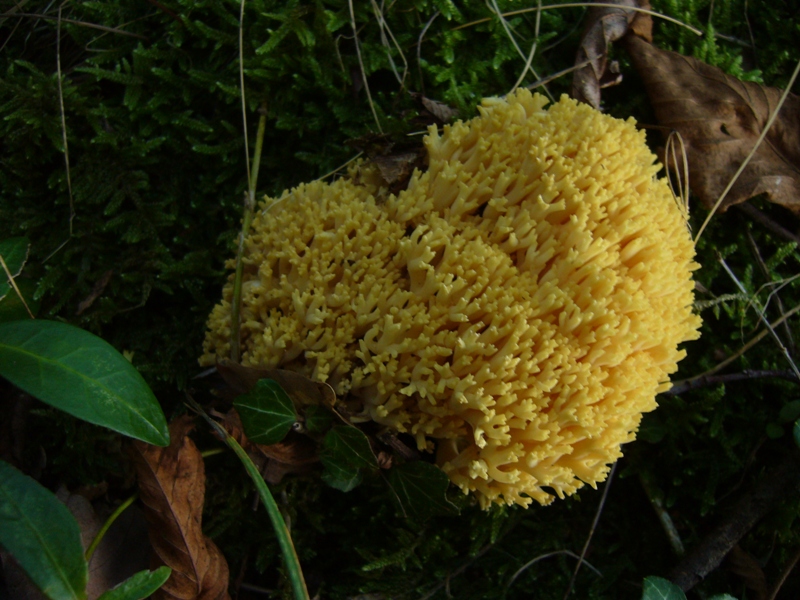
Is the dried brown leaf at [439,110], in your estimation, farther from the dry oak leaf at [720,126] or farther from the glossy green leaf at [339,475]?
the glossy green leaf at [339,475]

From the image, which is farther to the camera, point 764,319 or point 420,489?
point 764,319

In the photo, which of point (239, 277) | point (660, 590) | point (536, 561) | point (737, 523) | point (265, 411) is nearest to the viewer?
point (265, 411)

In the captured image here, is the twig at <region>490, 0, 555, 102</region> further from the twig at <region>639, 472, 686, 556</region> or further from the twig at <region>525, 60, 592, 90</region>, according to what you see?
the twig at <region>639, 472, 686, 556</region>

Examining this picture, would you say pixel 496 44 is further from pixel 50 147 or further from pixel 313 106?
pixel 50 147

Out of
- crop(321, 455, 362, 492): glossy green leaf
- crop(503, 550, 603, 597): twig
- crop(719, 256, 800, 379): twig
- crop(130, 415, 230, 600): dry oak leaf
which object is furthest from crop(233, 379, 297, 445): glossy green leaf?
crop(719, 256, 800, 379): twig

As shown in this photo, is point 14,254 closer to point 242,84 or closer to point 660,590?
point 242,84

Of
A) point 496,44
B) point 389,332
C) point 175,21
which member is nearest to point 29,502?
point 389,332

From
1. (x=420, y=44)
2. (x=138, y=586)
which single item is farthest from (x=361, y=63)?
(x=138, y=586)

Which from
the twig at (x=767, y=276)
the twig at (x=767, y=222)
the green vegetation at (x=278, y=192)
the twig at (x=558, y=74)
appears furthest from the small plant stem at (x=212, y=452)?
the twig at (x=767, y=222)
